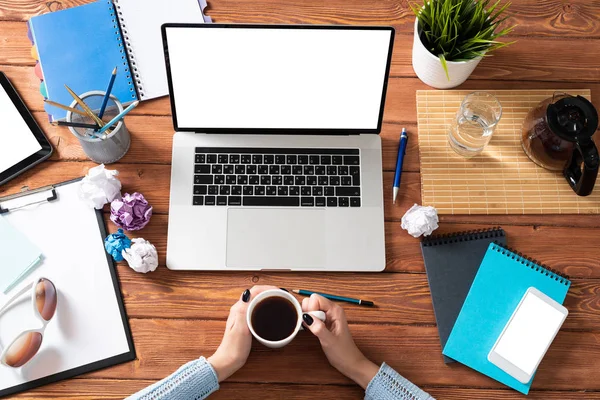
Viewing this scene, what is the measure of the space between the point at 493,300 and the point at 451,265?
10 centimetres

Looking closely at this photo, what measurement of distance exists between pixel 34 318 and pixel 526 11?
1212mm

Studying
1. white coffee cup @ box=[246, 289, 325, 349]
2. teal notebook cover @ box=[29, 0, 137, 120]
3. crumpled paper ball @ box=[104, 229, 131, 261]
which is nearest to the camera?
white coffee cup @ box=[246, 289, 325, 349]

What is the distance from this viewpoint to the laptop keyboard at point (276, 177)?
1.10 m

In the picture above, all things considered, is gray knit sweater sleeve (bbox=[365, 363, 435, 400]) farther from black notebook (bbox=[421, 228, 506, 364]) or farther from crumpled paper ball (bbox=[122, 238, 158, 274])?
crumpled paper ball (bbox=[122, 238, 158, 274])

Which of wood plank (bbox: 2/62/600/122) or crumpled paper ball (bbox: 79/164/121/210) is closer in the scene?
crumpled paper ball (bbox: 79/164/121/210)

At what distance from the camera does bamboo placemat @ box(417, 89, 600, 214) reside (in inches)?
44.3

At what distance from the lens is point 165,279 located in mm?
1080

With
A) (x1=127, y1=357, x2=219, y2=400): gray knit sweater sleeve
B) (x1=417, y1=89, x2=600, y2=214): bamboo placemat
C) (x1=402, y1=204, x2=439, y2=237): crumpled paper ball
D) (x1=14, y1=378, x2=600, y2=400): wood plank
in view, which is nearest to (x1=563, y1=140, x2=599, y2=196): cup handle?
(x1=417, y1=89, x2=600, y2=214): bamboo placemat

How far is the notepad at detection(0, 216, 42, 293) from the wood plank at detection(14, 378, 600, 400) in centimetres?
22

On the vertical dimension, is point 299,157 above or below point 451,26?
below

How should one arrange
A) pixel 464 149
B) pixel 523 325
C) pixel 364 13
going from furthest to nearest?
pixel 364 13
pixel 464 149
pixel 523 325

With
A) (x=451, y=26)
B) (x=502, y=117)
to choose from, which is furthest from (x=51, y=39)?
(x=502, y=117)

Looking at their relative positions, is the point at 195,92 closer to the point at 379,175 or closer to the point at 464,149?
the point at 379,175

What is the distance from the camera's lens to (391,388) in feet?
3.31
